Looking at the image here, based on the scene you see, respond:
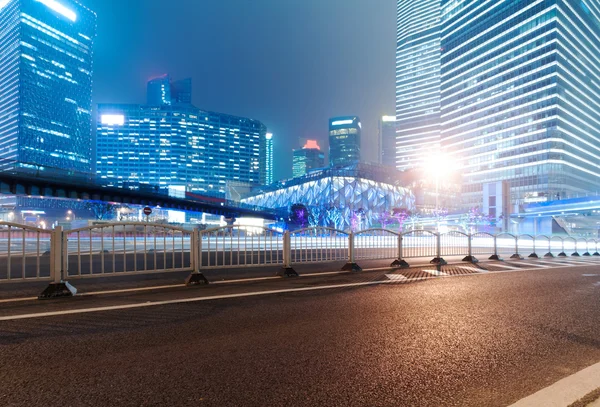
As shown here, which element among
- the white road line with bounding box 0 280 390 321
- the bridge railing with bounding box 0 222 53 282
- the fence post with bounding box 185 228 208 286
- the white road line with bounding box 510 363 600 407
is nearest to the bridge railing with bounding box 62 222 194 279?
the fence post with bounding box 185 228 208 286

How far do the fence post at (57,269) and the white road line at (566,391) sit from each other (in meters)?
7.67

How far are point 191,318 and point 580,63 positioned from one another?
498ft

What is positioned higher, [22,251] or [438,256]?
[22,251]

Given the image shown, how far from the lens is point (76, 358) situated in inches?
146

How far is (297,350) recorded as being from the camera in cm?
400

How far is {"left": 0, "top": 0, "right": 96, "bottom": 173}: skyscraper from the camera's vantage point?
463ft

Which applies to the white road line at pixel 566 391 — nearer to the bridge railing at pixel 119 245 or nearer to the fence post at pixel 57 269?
the bridge railing at pixel 119 245

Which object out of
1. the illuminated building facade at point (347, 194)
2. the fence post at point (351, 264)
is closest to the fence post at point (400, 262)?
the fence post at point (351, 264)

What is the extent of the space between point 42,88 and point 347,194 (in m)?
132

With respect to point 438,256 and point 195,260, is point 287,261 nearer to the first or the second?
point 195,260

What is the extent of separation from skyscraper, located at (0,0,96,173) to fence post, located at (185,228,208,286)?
15066 cm

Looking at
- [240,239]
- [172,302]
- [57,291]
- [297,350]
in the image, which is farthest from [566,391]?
[240,239]

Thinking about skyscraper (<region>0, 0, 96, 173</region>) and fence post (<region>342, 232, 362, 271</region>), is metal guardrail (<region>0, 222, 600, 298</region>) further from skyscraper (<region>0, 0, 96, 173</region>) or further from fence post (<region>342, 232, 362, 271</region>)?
skyscraper (<region>0, 0, 96, 173</region>)

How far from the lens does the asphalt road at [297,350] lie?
9.58ft
